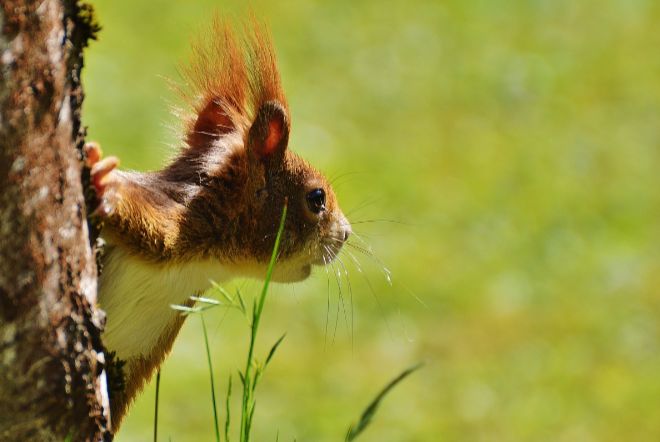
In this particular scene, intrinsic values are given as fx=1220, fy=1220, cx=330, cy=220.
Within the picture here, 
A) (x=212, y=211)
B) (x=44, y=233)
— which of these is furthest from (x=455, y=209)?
(x=44, y=233)

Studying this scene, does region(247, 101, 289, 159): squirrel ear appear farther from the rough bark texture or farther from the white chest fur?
the rough bark texture

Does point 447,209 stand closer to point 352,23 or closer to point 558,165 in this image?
point 558,165

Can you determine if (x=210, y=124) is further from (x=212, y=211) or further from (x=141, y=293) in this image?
(x=141, y=293)

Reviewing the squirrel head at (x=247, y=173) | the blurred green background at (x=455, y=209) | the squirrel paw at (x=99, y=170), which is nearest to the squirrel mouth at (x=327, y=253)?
the squirrel head at (x=247, y=173)

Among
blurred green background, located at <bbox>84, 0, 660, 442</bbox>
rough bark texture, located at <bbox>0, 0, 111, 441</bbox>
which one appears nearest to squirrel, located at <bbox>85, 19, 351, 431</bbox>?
rough bark texture, located at <bbox>0, 0, 111, 441</bbox>

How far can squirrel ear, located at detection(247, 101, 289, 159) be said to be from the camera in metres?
2.99

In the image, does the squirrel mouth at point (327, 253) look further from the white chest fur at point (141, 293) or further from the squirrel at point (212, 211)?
the white chest fur at point (141, 293)

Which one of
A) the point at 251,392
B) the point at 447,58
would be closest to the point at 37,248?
the point at 251,392

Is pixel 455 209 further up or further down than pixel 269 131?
further down

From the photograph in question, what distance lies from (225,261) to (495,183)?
529cm

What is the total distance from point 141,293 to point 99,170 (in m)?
0.49

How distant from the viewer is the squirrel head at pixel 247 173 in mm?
2914

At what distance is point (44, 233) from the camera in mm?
1994

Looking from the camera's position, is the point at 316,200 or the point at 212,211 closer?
the point at 212,211
